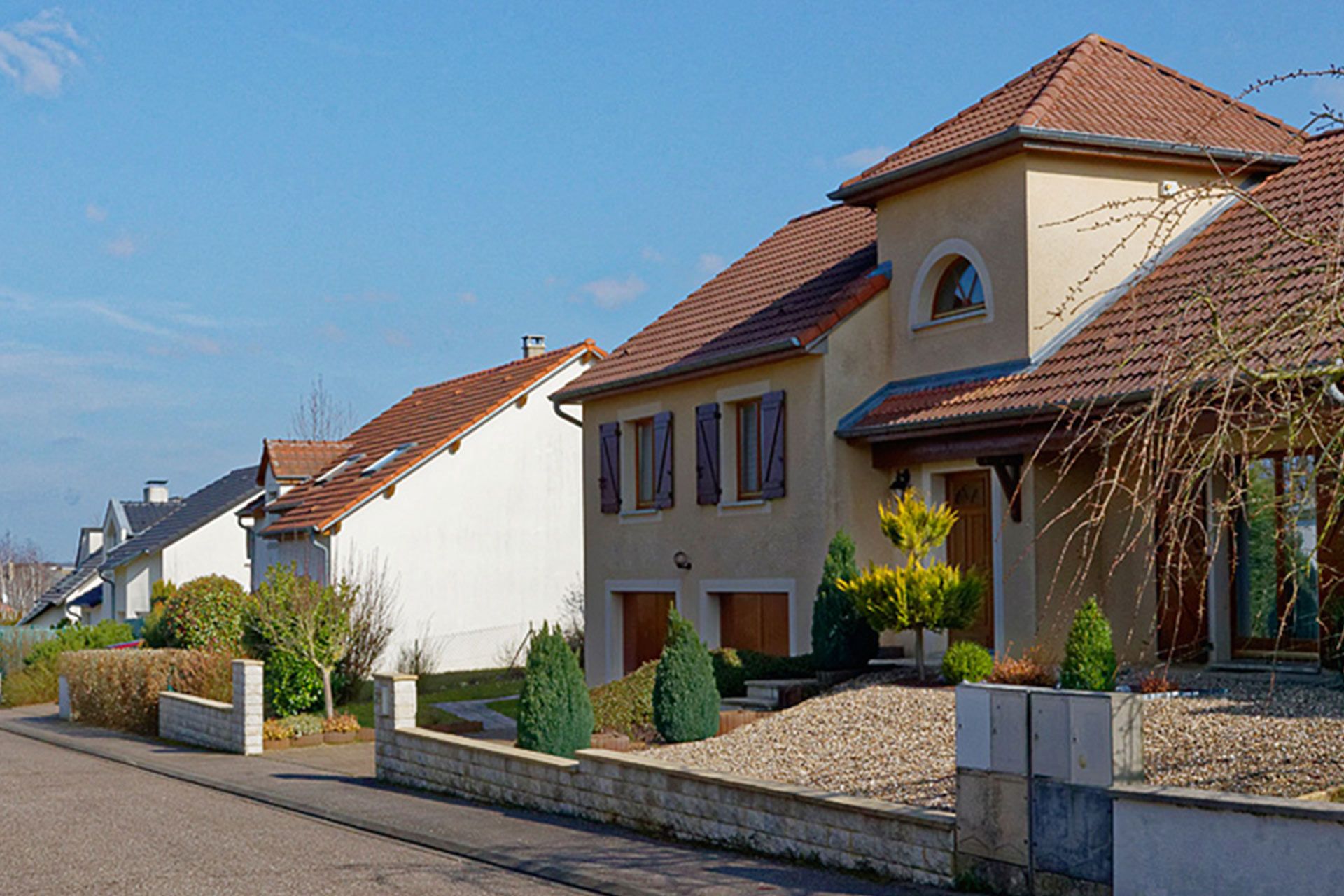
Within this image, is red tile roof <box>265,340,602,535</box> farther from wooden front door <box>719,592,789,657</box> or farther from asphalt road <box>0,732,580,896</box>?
asphalt road <box>0,732,580,896</box>

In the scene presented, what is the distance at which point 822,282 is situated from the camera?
21828 millimetres

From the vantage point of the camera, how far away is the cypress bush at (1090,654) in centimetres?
1317

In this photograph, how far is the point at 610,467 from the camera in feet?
81.3

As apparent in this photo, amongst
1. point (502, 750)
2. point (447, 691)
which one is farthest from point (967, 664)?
point (447, 691)

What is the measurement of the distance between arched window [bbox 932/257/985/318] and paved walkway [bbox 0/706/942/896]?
879 cm

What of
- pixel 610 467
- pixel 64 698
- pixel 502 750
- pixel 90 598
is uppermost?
pixel 610 467

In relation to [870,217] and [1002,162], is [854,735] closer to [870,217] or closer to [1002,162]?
[1002,162]

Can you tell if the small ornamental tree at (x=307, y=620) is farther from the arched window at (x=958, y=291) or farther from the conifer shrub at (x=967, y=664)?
the conifer shrub at (x=967, y=664)

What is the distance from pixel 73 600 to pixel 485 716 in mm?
44525

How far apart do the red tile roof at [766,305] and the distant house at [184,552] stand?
90.4ft

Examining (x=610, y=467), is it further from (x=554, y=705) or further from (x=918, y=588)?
(x=554, y=705)

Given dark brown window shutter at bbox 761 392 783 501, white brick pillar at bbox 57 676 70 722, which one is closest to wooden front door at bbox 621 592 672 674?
dark brown window shutter at bbox 761 392 783 501

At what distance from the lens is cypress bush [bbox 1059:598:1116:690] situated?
13172 millimetres

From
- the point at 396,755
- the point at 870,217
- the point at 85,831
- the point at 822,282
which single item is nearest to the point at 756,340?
the point at 822,282
